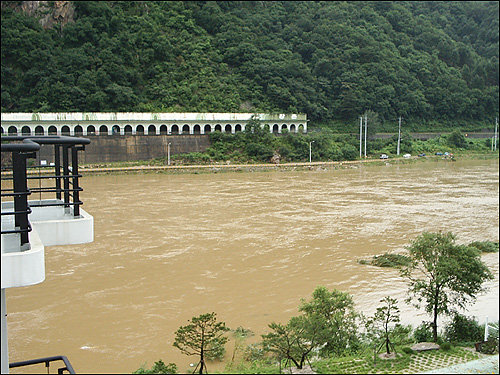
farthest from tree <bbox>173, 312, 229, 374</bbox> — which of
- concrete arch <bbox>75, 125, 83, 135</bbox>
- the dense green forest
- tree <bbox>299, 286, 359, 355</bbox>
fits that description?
the dense green forest

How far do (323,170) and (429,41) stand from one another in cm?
4154

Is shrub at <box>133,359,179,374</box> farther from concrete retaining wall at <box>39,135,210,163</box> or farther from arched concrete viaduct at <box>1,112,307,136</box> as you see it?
arched concrete viaduct at <box>1,112,307,136</box>

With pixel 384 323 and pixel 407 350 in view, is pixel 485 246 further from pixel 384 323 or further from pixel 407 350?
pixel 407 350

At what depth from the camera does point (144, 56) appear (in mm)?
53281

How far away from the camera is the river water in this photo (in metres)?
10.3

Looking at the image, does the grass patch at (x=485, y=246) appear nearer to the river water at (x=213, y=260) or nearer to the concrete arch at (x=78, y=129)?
the river water at (x=213, y=260)

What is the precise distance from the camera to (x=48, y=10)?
54.2 meters

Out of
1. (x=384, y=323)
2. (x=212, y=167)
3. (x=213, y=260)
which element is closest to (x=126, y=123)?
(x=212, y=167)

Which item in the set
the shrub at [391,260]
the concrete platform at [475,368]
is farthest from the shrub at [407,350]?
the shrub at [391,260]

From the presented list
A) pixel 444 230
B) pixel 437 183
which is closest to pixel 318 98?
pixel 437 183

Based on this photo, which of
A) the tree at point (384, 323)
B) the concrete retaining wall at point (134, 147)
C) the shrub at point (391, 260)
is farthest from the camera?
the concrete retaining wall at point (134, 147)

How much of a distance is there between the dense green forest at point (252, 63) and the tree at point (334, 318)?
41051 millimetres

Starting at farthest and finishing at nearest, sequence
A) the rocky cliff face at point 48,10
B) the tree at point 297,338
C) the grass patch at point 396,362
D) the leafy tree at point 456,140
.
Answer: the leafy tree at point 456,140, the rocky cliff face at point 48,10, the tree at point 297,338, the grass patch at point 396,362

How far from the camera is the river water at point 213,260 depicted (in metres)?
10.3
